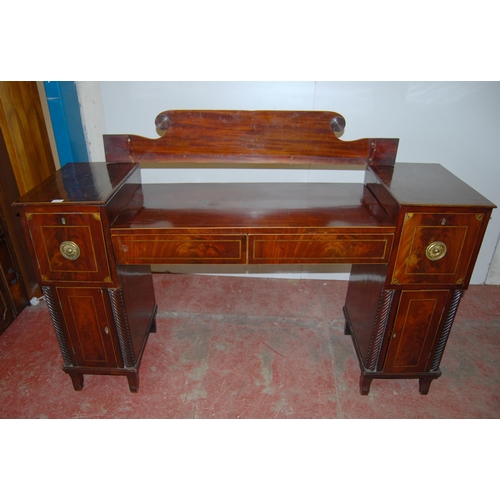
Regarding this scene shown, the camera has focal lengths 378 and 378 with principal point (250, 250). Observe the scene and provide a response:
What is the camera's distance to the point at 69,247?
168 centimetres

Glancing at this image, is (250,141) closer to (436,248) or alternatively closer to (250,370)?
(436,248)

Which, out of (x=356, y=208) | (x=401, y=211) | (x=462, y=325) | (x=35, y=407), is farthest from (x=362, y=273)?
(x=35, y=407)

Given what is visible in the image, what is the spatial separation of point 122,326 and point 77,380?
1.59ft

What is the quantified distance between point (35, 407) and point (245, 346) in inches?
47.6

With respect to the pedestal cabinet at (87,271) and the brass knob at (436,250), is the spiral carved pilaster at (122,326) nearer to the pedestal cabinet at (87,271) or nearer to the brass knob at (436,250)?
the pedestal cabinet at (87,271)

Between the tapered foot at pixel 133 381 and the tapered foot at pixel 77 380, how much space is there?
0.91ft

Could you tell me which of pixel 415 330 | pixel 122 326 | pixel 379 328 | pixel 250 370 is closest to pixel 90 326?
pixel 122 326

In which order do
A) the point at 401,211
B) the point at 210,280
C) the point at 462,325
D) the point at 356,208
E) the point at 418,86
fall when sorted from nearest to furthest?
1. the point at 401,211
2. the point at 356,208
3. the point at 418,86
4. the point at 462,325
5. the point at 210,280

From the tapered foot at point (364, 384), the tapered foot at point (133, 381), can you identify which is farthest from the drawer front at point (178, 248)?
the tapered foot at point (364, 384)

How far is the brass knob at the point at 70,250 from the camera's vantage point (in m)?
1.67

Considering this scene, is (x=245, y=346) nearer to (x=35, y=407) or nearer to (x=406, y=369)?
(x=406, y=369)

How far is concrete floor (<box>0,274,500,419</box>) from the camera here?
2012mm

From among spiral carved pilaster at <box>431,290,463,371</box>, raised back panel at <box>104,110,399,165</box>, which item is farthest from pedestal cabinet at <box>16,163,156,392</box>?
spiral carved pilaster at <box>431,290,463,371</box>

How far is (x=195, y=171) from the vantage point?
2.79 metres
